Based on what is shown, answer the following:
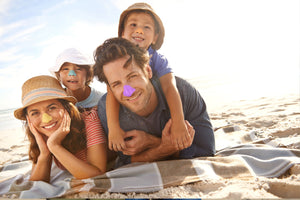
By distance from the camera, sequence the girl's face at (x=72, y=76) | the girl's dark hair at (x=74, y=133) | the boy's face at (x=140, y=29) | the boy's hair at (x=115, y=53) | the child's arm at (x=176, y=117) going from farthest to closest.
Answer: the girl's face at (x=72, y=76)
the boy's face at (x=140, y=29)
the girl's dark hair at (x=74, y=133)
the boy's hair at (x=115, y=53)
the child's arm at (x=176, y=117)

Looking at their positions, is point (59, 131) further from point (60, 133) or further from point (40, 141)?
point (40, 141)

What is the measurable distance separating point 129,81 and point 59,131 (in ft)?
2.61

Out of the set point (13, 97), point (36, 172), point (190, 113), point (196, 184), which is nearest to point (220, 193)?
point (196, 184)

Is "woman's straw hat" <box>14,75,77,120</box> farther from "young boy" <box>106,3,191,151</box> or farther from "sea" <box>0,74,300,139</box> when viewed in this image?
"sea" <box>0,74,300,139</box>

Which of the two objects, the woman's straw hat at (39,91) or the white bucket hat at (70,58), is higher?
the white bucket hat at (70,58)

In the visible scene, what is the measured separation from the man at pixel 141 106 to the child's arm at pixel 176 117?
64 millimetres

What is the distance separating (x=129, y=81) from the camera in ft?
7.06

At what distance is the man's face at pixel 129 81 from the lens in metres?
2.15

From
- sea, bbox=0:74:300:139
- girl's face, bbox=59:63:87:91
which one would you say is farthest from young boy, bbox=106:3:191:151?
sea, bbox=0:74:300:139

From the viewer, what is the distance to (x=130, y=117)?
2.40 metres

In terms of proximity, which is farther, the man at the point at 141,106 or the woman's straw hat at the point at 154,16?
the woman's straw hat at the point at 154,16

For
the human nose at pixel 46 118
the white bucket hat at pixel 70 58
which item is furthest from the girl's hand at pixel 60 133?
the white bucket hat at pixel 70 58

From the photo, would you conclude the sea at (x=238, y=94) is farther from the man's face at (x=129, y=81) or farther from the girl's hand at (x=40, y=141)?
the girl's hand at (x=40, y=141)

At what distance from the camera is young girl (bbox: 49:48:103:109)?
3150 mm
